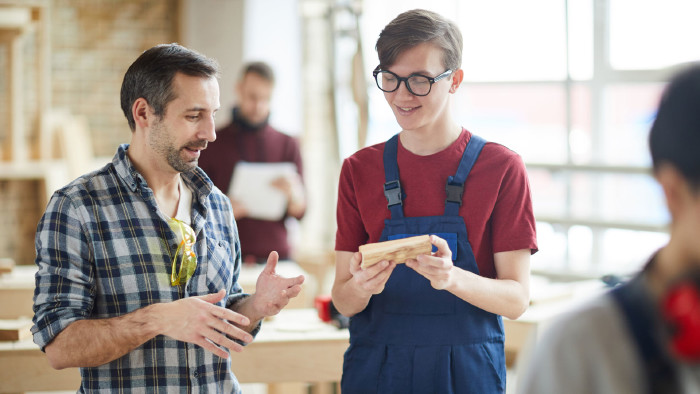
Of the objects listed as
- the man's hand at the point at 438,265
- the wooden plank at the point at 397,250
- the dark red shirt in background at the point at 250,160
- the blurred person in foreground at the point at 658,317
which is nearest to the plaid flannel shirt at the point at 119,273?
the wooden plank at the point at 397,250

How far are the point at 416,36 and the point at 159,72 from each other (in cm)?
70

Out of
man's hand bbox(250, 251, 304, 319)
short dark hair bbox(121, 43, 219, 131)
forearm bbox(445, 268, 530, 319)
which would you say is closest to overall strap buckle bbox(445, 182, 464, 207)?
forearm bbox(445, 268, 530, 319)

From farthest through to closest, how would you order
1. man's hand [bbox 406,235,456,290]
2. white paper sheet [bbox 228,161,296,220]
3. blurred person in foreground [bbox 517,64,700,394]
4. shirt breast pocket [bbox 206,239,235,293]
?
1. white paper sheet [bbox 228,161,296,220]
2. shirt breast pocket [bbox 206,239,235,293]
3. man's hand [bbox 406,235,456,290]
4. blurred person in foreground [bbox 517,64,700,394]

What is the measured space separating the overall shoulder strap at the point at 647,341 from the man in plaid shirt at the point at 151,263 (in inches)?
41.3

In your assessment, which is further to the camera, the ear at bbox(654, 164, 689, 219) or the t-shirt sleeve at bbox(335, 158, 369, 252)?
the t-shirt sleeve at bbox(335, 158, 369, 252)

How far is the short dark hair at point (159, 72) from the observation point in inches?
78.7

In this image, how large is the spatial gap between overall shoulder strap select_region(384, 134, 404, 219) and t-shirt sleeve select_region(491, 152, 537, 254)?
0.26 meters

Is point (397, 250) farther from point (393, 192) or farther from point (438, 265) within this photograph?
point (393, 192)

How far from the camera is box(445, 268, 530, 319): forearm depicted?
6.09 feet

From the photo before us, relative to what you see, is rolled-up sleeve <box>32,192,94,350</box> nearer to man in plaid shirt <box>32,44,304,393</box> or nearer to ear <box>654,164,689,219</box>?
man in plaid shirt <box>32,44,304,393</box>

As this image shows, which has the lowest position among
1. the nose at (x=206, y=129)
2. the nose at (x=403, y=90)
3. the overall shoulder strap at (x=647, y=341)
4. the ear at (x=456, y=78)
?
the overall shoulder strap at (x=647, y=341)

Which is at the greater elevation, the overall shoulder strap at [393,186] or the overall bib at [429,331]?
the overall shoulder strap at [393,186]

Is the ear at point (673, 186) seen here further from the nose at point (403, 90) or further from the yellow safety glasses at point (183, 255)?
the yellow safety glasses at point (183, 255)

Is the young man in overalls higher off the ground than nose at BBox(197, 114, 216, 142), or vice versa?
nose at BBox(197, 114, 216, 142)
